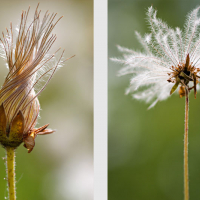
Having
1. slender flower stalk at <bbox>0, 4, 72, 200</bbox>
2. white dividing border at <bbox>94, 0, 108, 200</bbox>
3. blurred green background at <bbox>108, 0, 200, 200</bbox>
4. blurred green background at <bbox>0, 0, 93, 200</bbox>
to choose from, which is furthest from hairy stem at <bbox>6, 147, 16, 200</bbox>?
blurred green background at <bbox>108, 0, 200, 200</bbox>

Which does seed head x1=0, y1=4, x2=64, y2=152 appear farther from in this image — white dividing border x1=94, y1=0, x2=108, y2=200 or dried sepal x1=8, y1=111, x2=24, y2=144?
white dividing border x1=94, y1=0, x2=108, y2=200

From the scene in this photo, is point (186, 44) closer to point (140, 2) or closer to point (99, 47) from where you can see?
point (99, 47)

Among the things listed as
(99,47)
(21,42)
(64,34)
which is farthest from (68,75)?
(21,42)

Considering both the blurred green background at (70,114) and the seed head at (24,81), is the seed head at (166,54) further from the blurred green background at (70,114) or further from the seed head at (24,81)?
the blurred green background at (70,114)

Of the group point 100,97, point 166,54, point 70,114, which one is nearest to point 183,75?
point 166,54

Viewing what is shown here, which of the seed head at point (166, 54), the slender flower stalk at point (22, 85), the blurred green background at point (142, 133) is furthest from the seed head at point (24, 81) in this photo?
the blurred green background at point (142, 133)

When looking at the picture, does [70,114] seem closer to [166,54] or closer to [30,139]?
[166,54]
